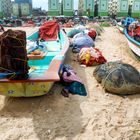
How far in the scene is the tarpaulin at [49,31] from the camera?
10663mm

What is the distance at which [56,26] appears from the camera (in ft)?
36.1

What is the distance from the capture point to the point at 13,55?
466 cm

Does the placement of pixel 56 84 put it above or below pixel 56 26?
below

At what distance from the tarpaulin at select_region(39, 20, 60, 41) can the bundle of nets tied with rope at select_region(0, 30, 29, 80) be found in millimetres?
5893

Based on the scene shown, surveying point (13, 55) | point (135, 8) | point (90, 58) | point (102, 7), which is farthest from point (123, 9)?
point (13, 55)

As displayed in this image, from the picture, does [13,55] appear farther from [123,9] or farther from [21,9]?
[21,9]

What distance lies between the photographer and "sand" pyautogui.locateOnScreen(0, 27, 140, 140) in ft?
13.4

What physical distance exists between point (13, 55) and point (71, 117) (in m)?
1.52

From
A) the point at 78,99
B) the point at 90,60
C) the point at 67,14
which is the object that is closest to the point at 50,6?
the point at 67,14

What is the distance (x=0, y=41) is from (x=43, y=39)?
597cm

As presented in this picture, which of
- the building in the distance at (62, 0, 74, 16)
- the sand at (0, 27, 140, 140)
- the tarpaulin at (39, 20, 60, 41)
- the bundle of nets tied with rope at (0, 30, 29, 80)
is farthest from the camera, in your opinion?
the building in the distance at (62, 0, 74, 16)

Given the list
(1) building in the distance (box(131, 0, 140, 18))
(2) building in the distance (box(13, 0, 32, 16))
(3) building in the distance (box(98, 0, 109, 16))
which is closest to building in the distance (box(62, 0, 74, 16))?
(3) building in the distance (box(98, 0, 109, 16))

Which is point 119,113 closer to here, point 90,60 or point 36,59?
point 36,59

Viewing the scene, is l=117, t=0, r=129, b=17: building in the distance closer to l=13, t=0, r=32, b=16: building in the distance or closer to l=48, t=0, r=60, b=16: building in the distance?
l=48, t=0, r=60, b=16: building in the distance
